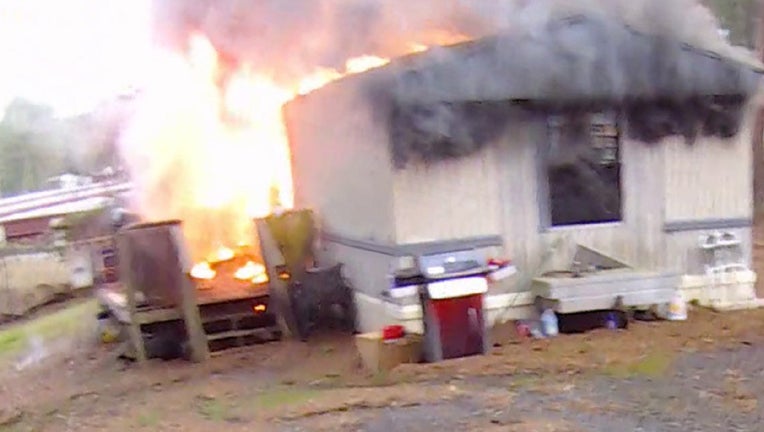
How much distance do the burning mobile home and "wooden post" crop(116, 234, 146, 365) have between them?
2.30m

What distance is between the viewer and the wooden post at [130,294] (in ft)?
29.6

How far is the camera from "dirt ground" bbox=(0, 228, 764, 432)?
6262 millimetres

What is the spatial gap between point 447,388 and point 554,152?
316cm

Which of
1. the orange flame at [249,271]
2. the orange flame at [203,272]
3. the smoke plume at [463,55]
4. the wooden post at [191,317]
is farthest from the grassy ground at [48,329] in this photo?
the wooden post at [191,317]

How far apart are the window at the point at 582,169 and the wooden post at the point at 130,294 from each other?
13.4ft

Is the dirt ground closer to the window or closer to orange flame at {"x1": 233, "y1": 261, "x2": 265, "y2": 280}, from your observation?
the window

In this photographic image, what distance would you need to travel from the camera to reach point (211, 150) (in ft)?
42.4

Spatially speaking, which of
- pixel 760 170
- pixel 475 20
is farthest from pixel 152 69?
pixel 760 170

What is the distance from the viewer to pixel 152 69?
13.2 m

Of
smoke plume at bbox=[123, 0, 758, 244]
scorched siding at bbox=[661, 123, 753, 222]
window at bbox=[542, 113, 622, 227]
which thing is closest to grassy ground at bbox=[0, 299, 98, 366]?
smoke plume at bbox=[123, 0, 758, 244]

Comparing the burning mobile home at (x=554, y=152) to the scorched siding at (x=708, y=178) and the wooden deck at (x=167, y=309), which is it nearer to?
the scorched siding at (x=708, y=178)

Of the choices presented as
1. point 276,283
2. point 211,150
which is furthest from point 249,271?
point 211,150

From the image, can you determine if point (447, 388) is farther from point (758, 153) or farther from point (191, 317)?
point (758, 153)

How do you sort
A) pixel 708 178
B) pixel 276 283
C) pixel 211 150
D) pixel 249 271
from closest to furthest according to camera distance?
pixel 708 178
pixel 276 283
pixel 249 271
pixel 211 150
